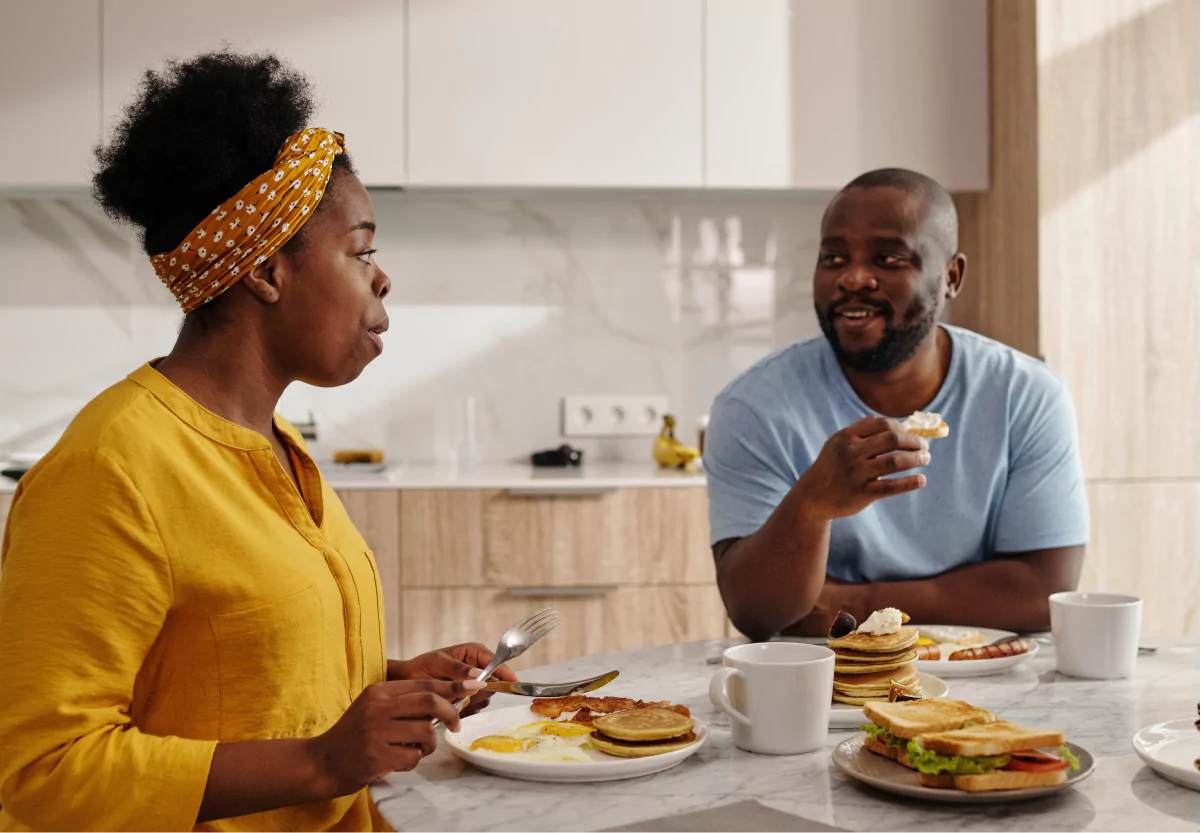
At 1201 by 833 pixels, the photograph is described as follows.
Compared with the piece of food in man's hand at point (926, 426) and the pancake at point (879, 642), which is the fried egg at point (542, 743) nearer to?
the pancake at point (879, 642)

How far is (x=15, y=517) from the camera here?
0.92 m

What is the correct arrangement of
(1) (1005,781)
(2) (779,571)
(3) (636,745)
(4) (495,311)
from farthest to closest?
(4) (495,311) → (2) (779,571) → (3) (636,745) → (1) (1005,781)

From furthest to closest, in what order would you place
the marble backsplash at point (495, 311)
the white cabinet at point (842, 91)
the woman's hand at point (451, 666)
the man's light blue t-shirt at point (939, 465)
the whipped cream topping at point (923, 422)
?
the marble backsplash at point (495, 311), the white cabinet at point (842, 91), the man's light blue t-shirt at point (939, 465), the whipped cream topping at point (923, 422), the woman's hand at point (451, 666)

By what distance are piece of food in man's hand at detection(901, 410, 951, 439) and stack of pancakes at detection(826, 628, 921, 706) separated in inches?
18.2

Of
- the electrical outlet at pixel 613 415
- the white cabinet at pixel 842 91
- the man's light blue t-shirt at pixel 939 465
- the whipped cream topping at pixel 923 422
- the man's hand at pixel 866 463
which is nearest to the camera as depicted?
the man's hand at pixel 866 463

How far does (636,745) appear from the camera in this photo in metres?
0.95

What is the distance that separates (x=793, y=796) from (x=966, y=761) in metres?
0.13

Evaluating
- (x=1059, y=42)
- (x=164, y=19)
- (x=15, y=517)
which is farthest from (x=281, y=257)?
(x=1059, y=42)

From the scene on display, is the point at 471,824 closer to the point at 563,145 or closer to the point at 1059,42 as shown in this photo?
the point at 563,145

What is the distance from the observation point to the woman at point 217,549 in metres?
0.88

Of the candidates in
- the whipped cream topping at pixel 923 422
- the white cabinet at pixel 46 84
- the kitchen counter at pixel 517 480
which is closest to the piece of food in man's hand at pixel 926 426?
the whipped cream topping at pixel 923 422

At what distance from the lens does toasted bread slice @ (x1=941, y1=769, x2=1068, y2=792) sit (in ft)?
2.77

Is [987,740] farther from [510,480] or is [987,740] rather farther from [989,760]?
[510,480]

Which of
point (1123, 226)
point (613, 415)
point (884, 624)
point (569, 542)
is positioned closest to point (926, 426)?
point (884, 624)
